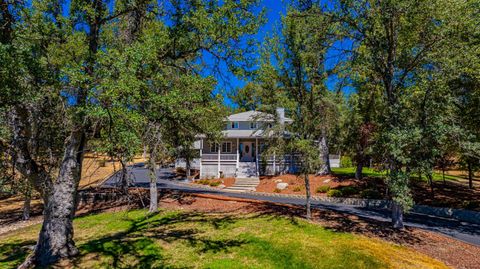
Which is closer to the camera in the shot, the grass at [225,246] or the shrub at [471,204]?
the grass at [225,246]

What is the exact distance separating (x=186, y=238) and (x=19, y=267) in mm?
4940

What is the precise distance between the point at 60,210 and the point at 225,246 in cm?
524

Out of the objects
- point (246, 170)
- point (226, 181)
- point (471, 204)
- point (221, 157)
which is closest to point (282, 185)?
point (226, 181)

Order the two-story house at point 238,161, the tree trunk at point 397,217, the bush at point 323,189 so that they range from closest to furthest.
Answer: the tree trunk at point 397,217
the bush at point 323,189
the two-story house at point 238,161

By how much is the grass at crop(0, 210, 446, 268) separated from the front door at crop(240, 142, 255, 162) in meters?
20.6

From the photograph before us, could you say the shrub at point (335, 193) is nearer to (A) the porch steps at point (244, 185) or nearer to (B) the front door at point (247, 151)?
(A) the porch steps at point (244, 185)

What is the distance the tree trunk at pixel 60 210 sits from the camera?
858 centimetres

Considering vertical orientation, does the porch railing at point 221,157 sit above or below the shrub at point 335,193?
above

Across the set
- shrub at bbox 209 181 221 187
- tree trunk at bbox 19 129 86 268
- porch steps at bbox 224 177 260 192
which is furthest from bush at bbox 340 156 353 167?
tree trunk at bbox 19 129 86 268

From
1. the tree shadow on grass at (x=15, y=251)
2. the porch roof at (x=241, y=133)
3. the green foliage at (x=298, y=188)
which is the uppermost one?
the porch roof at (x=241, y=133)

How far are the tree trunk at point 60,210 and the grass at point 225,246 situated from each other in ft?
2.29

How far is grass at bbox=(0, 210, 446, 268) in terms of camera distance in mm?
8500

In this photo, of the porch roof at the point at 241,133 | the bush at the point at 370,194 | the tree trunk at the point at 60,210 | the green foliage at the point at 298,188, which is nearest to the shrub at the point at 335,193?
the bush at the point at 370,194

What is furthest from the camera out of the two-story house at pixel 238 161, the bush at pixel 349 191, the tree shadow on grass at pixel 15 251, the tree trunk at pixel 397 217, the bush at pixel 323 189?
the two-story house at pixel 238 161
